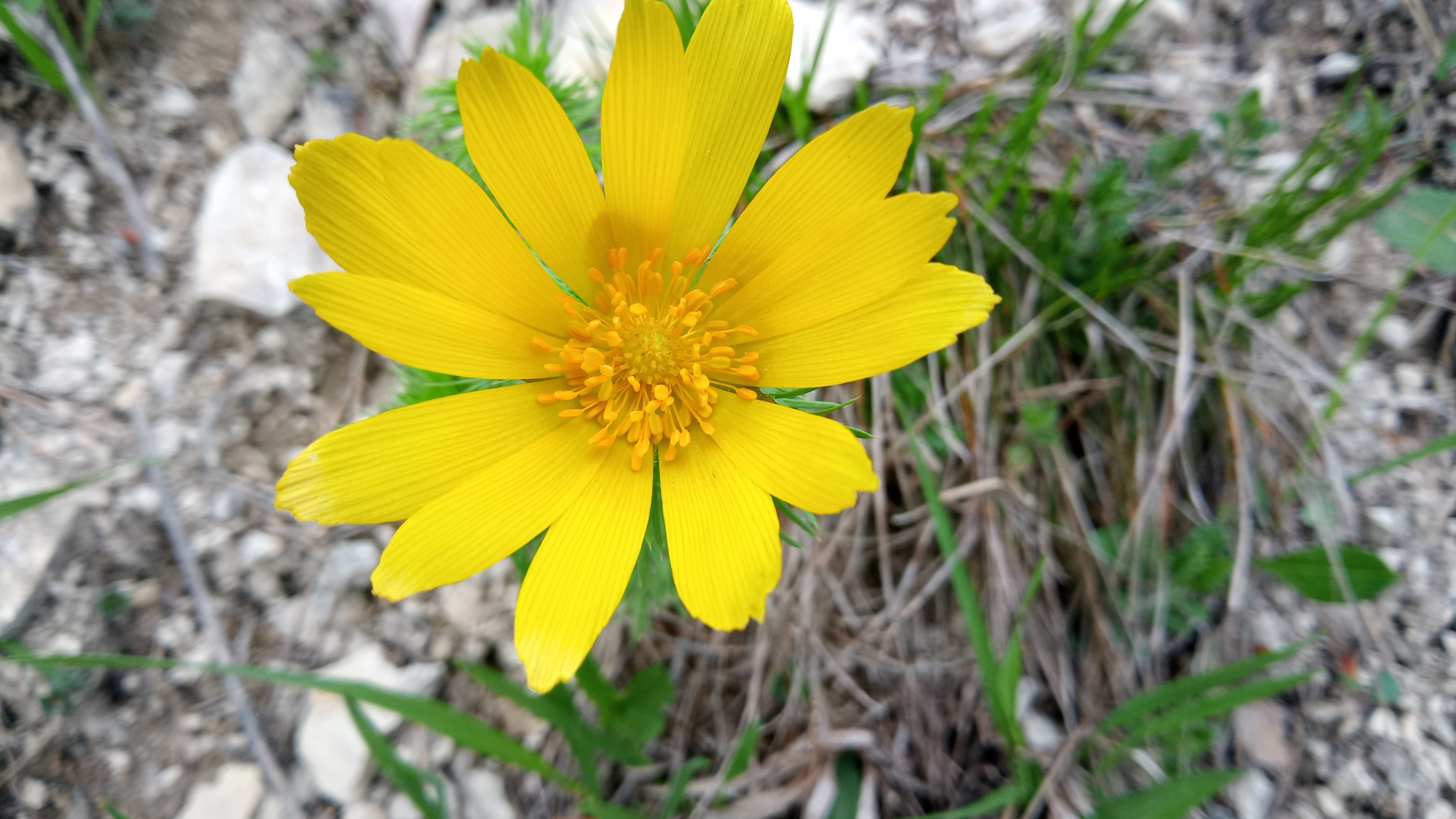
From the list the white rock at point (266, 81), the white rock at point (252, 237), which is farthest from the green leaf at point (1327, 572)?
the white rock at point (266, 81)

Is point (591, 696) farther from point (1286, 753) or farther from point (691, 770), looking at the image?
point (1286, 753)

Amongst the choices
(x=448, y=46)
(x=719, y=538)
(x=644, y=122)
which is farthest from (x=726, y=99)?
(x=448, y=46)

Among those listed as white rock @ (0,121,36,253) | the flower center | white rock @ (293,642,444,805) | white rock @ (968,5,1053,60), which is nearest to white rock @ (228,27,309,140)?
white rock @ (0,121,36,253)

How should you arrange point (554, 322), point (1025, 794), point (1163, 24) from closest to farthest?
point (554, 322), point (1025, 794), point (1163, 24)

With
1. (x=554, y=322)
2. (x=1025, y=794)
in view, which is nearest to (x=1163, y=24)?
(x=554, y=322)

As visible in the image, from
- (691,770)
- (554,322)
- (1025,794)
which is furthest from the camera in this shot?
(1025,794)
